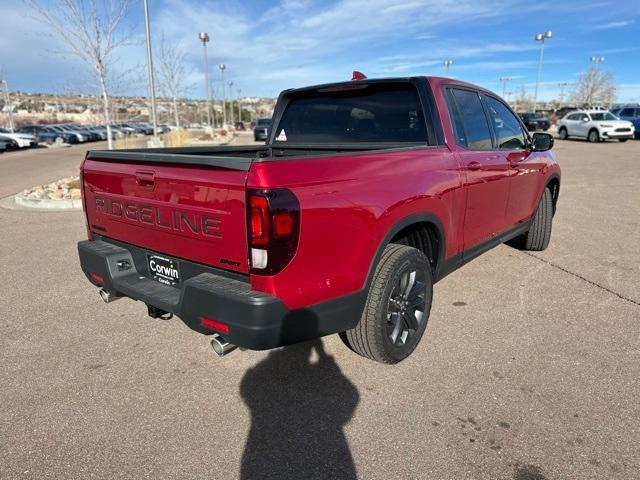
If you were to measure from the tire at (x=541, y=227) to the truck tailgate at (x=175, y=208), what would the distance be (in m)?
4.26

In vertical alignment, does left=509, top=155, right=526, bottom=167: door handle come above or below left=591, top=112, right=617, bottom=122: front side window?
below

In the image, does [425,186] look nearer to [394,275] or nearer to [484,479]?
[394,275]

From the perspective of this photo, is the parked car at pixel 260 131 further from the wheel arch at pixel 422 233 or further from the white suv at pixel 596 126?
the white suv at pixel 596 126

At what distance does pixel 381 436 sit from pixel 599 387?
147cm

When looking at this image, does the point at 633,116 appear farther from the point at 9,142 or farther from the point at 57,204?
the point at 9,142

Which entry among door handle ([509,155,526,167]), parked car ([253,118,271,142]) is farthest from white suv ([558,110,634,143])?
door handle ([509,155,526,167])

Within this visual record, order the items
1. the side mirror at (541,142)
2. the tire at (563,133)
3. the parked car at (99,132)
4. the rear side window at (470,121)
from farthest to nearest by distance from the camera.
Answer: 1. the parked car at (99,132)
2. the tire at (563,133)
3. the side mirror at (541,142)
4. the rear side window at (470,121)

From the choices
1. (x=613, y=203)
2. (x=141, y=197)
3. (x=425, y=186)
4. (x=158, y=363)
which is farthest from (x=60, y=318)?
(x=613, y=203)

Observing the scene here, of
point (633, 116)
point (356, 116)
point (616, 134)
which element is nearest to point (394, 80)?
point (356, 116)

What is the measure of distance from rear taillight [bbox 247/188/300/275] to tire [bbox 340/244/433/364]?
0.82m

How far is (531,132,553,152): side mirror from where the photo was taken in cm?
465

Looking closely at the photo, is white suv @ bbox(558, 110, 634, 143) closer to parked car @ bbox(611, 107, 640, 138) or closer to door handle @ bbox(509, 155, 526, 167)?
parked car @ bbox(611, 107, 640, 138)

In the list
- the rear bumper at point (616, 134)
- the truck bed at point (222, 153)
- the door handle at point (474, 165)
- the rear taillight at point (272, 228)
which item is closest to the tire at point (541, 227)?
the door handle at point (474, 165)

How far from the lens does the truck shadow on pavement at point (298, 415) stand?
2.21m
